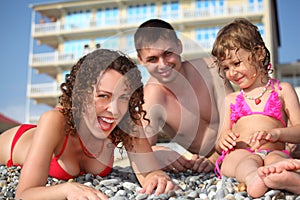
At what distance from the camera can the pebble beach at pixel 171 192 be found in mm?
1630

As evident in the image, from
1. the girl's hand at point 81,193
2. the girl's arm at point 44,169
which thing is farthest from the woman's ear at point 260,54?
the girl's hand at point 81,193

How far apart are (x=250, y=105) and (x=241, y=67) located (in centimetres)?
26

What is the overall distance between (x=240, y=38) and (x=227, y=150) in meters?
0.77

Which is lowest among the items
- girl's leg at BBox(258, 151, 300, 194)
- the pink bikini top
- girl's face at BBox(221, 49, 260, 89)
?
girl's leg at BBox(258, 151, 300, 194)

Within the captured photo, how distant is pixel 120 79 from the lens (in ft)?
6.63

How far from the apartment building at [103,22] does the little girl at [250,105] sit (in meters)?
18.3

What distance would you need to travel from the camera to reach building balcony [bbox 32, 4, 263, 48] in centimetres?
2056

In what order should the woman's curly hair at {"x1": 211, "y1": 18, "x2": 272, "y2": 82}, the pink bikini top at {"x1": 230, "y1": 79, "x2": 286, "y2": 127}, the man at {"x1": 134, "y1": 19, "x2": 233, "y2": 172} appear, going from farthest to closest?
the man at {"x1": 134, "y1": 19, "x2": 233, "y2": 172}
the woman's curly hair at {"x1": 211, "y1": 18, "x2": 272, "y2": 82}
the pink bikini top at {"x1": 230, "y1": 79, "x2": 286, "y2": 127}

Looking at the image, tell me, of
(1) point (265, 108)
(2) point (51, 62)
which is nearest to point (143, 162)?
(1) point (265, 108)

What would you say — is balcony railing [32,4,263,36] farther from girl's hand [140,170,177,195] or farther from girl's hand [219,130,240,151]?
girl's hand [140,170,177,195]

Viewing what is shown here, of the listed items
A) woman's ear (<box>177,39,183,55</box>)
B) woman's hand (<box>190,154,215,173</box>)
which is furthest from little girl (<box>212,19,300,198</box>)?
woman's ear (<box>177,39,183,55</box>)

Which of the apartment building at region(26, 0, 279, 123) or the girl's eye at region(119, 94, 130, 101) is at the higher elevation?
the apartment building at region(26, 0, 279, 123)

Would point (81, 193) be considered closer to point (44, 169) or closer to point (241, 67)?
point (44, 169)

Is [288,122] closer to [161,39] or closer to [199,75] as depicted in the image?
[199,75]
